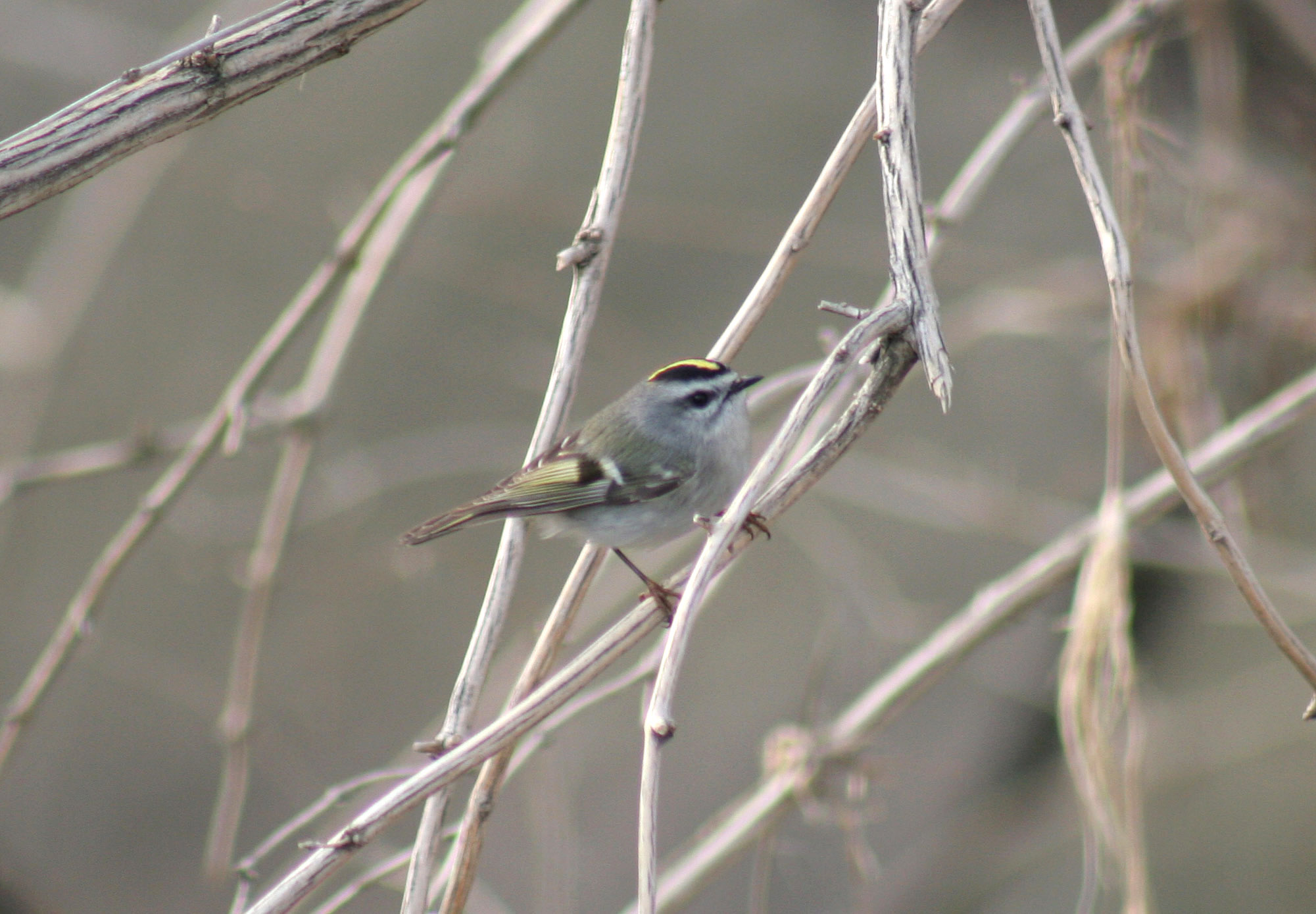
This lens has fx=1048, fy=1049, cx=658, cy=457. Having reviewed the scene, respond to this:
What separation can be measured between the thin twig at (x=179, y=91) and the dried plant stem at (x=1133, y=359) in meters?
0.79

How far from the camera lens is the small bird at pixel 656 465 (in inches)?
77.8

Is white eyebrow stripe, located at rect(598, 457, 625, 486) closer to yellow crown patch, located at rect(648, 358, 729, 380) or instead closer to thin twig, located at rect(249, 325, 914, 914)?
yellow crown patch, located at rect(648, 358, 729, 380)

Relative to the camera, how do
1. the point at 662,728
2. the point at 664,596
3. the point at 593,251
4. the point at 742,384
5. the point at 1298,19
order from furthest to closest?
1. the point at 1298,19
2. the point at 742,384
3. the point at 593,251
4. the point at 664,596
5. the point at 662,728

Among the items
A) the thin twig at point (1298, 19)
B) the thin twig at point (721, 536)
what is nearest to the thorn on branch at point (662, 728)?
the thin twig at point (721, 536)

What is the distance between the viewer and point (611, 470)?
207 cm

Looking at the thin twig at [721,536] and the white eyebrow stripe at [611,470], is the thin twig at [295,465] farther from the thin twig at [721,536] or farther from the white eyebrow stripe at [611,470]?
the thin twig at [721,536]

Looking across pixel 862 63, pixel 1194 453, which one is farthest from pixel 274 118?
pixel 1194 453

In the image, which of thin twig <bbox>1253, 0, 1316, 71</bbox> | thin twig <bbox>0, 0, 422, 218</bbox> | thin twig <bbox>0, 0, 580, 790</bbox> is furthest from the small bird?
thin twig <bbox>1253, 0, 1316, 71</bbox>

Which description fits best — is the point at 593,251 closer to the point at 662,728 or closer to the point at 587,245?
the point at 587,245

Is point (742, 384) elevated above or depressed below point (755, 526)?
above

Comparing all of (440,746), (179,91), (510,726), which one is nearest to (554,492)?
(440,746)

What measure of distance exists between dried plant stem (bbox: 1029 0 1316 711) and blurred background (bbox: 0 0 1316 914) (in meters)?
1.74

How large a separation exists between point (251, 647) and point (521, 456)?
4.37ft

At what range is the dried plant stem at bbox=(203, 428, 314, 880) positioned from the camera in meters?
1.86
